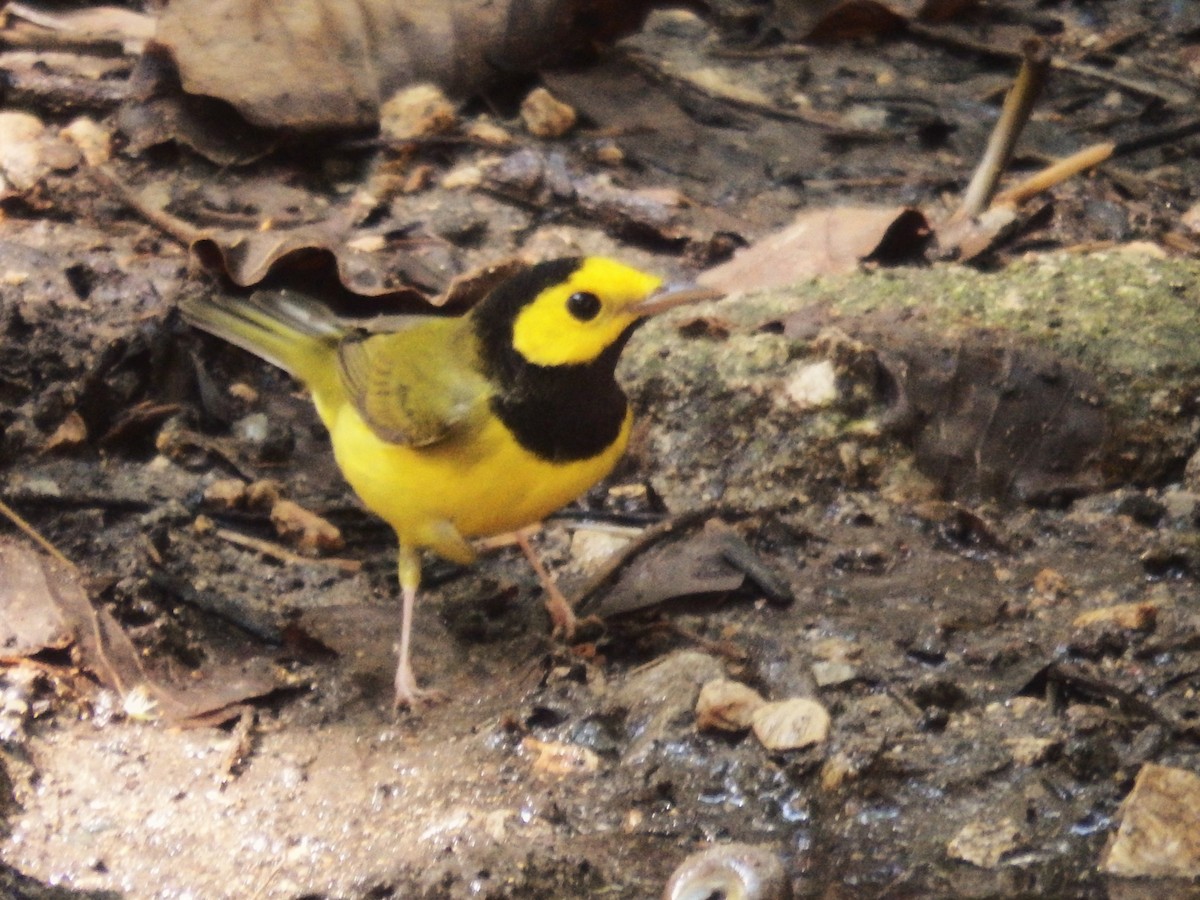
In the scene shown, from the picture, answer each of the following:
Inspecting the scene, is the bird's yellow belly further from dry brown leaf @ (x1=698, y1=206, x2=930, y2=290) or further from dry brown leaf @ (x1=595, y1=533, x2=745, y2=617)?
dry brown leaf @ (x1=698, y1=206, x2=930, y2=290)

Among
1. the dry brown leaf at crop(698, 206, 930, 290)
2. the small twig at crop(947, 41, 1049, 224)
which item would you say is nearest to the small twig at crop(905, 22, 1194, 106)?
the small twig at crop(947, 41, 1049, 224)

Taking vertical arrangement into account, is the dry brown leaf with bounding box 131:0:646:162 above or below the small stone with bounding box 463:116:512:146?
above

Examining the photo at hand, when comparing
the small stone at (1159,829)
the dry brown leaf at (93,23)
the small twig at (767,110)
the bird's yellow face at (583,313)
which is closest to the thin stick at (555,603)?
the bird's yellow face at (583,313)

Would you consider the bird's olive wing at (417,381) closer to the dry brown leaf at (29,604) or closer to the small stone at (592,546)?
the small stone at (592,546)

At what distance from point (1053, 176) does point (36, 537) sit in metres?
3.78

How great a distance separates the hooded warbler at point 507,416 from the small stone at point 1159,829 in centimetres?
148

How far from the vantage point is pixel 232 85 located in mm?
5609

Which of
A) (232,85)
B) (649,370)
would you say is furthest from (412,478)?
(232,85)

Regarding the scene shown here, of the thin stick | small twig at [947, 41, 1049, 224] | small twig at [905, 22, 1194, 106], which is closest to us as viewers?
the thin stick

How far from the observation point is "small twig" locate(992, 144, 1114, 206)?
5391mm

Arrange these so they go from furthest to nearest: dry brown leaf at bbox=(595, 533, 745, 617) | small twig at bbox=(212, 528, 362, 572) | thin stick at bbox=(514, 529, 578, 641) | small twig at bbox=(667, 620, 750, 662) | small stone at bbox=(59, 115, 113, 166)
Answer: small stone at bbox=(59, 115, 113, 166) < small twig at bbox=(212, 528, 362, 572) < dry brown leaf at bbox=(595, 533, 745, 617) < thin stick at bbox=(514, 529, 578, 641) < small twig at bbox=(667, 620, 750, 662)

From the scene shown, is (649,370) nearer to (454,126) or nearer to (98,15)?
(454,126)

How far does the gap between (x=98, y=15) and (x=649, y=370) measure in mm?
3649

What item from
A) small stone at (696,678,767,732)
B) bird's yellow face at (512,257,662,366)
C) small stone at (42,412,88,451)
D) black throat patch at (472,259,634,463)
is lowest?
small stone at (42,412,88,451)
